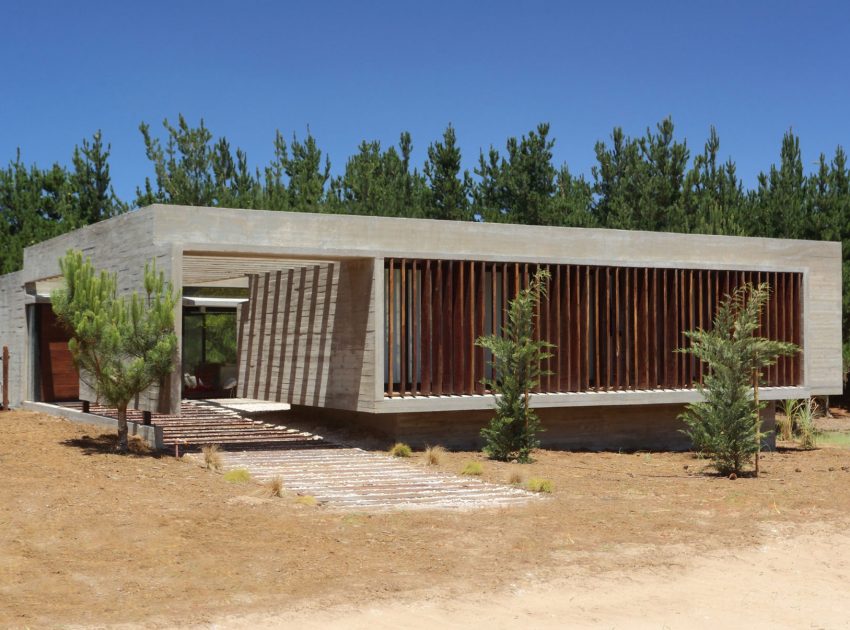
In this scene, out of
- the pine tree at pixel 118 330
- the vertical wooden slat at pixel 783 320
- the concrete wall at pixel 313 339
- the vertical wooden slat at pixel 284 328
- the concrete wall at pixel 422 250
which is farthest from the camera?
the vertical wooden slat at pixel 783 320

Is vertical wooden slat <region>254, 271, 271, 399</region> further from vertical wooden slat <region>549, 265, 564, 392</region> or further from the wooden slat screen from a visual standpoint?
vertical wooden slat <region>549, 265, 564, 392</region>

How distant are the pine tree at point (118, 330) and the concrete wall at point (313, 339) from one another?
2925 millimetres

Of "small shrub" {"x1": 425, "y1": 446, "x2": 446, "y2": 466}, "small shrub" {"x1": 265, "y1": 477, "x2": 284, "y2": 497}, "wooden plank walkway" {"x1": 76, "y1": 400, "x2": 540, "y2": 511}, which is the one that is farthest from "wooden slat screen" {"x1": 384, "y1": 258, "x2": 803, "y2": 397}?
"small shrub" {"x1": 265, "y1": 477, "x2": 284, "y2": 497}

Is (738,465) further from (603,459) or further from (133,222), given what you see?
(133,222)

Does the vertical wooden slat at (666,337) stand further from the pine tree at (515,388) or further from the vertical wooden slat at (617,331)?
the pine tree at (515,388)

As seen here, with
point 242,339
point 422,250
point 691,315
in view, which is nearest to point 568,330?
point 691,315

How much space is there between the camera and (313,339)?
1689 centimetres

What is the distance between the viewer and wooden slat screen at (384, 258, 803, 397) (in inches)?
609

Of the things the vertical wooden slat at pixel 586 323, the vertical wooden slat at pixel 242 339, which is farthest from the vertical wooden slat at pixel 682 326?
the vertical wooden slat at pixel 242 339

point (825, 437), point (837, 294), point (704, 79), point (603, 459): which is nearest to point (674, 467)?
point (603, 459)

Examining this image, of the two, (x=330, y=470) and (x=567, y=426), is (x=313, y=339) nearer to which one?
(x=330, y=470)

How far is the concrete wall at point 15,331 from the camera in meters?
19.7

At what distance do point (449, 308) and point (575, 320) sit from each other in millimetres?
2234

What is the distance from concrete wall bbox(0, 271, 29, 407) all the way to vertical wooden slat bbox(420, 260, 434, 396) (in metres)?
8.59
